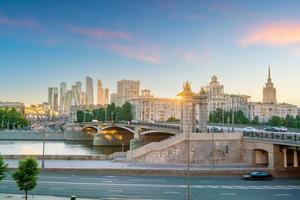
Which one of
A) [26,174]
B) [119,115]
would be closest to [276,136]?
[26,174]

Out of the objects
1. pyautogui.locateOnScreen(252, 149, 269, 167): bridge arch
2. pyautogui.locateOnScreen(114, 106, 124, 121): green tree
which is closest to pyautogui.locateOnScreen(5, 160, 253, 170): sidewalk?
pyautogui.locateOnScreen(252, 149, 269, 167): bridge arch

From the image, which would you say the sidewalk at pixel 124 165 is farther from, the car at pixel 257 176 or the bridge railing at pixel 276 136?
the car at pixel 257 176

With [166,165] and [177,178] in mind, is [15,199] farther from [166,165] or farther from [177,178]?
[166,165]

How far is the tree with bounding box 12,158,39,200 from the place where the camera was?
2653 cm

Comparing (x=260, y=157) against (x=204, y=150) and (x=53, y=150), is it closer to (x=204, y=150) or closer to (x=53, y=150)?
(x=204, y=150)

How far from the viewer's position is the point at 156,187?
3319 cm

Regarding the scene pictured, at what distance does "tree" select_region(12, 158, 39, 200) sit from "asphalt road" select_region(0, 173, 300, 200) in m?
3.88

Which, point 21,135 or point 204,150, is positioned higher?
point 204,150

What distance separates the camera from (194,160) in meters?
46.7

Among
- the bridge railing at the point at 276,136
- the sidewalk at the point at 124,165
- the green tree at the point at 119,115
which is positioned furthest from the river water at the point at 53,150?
the green tree at the point at 119,115

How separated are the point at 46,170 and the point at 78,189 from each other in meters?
11.0

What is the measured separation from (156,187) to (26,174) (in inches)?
480

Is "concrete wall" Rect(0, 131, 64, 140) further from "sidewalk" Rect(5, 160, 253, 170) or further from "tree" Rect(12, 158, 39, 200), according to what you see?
"tree" Rect(12, 158, 39, 200)

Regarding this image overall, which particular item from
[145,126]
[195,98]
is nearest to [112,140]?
[145,126]
